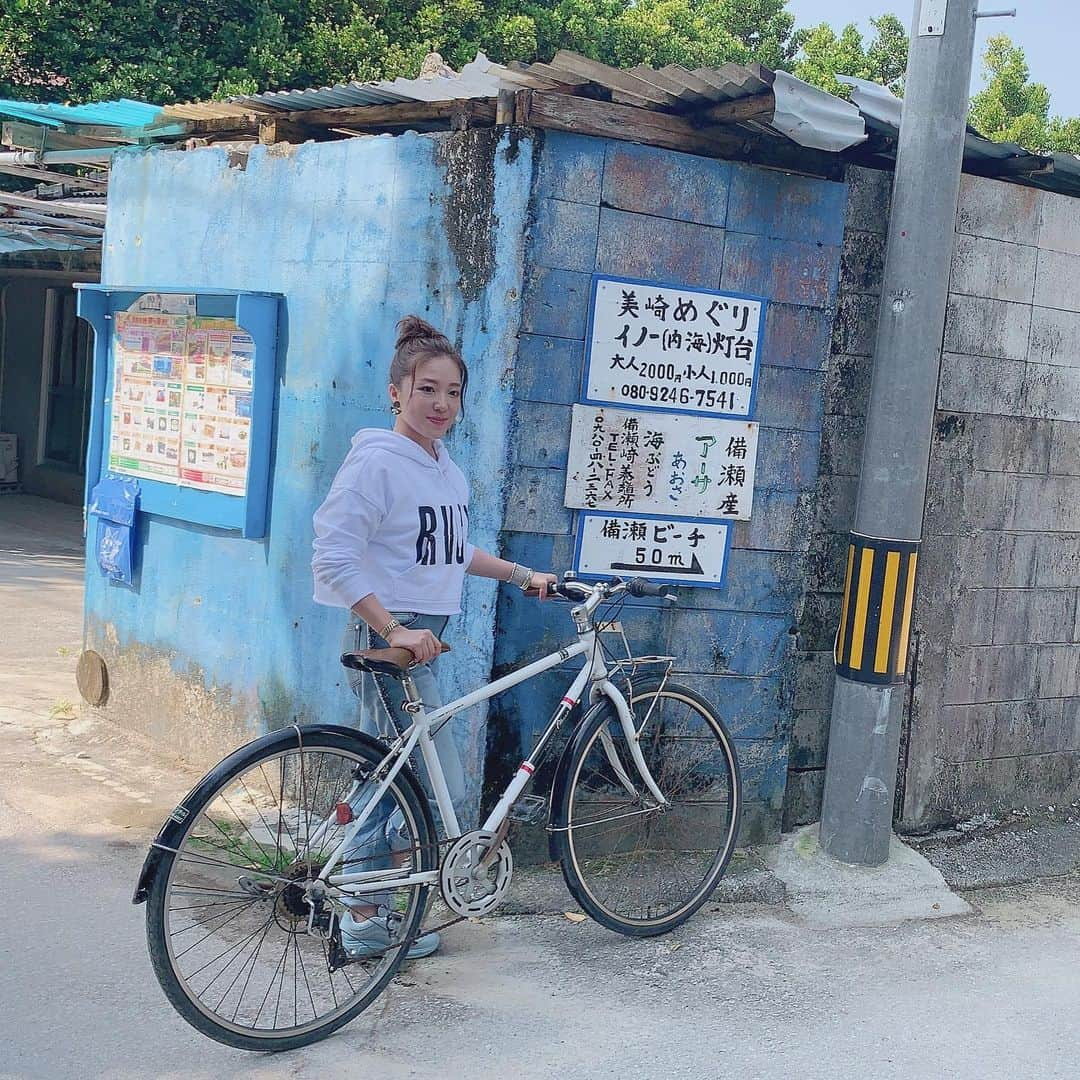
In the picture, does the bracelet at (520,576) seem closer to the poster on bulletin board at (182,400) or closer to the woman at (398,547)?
the woman at (398,547)

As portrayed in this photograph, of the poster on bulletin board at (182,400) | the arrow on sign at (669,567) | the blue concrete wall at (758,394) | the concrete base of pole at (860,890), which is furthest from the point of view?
the poster on bulletin board at (182,400)

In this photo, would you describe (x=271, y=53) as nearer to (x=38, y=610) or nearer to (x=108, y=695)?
(x=38, y=610)

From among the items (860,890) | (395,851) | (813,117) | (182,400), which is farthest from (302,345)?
(860,890)

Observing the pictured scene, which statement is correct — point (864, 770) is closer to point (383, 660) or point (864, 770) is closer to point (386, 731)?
point (386, 731)

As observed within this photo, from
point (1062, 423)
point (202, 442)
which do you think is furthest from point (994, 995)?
point (202, 442)

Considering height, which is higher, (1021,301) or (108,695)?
(1021,301)

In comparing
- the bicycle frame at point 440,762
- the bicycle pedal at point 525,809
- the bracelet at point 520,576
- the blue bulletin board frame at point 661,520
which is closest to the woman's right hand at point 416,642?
the bicycle frame at point 440,762

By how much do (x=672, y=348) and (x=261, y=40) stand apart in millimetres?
9988

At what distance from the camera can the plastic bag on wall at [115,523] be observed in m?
6.11

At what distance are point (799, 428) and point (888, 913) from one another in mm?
1864

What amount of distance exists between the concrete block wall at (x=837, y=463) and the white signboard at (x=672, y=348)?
43 cm

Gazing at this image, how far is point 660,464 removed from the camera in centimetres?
491

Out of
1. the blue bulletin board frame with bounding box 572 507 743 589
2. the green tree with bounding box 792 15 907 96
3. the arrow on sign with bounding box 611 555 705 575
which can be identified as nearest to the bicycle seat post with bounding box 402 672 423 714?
the blue bulletin board frame with bounding box 572 507 743 589

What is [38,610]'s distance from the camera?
875 cm
